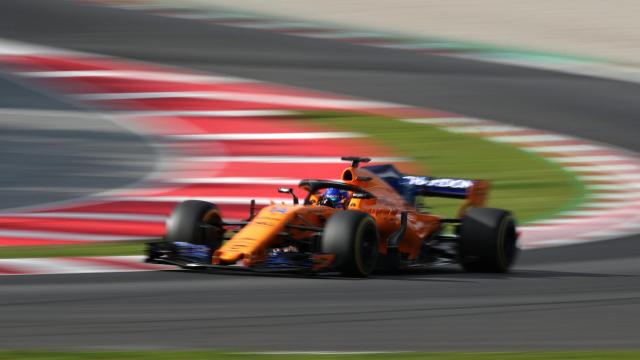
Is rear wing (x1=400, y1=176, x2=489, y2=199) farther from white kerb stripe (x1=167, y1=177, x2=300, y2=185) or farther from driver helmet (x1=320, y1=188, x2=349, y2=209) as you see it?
white kerb stripe (x1=167, y1=177, x2=300, y2=185)

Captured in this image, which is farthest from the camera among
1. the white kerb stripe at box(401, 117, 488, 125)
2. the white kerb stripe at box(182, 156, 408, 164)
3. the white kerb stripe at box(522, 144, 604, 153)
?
the white kerb stripe at box(401, 117, 488, 125)

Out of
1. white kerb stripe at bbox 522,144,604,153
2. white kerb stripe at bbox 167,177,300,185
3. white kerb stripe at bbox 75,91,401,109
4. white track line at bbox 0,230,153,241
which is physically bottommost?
white track line at bbox 0,230,153,241

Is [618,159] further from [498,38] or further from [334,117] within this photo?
[498,38]

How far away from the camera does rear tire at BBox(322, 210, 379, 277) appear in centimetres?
970

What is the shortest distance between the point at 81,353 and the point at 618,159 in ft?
39.9

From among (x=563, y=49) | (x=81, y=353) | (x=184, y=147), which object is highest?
(x=563, y=49)

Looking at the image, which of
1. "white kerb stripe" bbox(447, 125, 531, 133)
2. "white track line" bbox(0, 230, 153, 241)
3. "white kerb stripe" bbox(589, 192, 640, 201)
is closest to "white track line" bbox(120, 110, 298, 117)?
"white kerb stripe" bbox(447, 125, 531, 133)

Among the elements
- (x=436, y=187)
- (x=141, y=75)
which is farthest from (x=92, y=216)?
(x=141, y=75)

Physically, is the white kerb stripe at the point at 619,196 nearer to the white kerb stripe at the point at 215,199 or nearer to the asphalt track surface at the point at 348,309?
the asphalt track surface at the point at 348,309

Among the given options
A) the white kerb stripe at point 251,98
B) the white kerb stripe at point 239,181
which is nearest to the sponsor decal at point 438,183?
the white kerb stripe at point 239,181

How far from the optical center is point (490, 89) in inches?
860

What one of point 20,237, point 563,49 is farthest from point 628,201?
point 563,49

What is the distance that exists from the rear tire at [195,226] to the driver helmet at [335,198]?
2.64 feet

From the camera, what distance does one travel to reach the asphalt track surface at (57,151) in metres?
14.5
